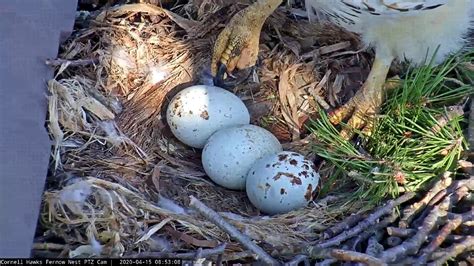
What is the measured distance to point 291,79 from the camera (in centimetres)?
296

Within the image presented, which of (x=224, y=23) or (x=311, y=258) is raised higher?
(x=224, y=23)

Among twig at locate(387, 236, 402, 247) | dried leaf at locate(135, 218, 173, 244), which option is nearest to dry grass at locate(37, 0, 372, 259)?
dried leaf at locate(135, 218, 173, 244)

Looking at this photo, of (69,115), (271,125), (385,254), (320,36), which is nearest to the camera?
(385,254)

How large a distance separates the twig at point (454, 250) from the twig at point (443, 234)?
0.02 meters

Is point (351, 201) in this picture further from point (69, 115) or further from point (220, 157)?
point (69, 115)

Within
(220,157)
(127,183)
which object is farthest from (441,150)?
(127,183)

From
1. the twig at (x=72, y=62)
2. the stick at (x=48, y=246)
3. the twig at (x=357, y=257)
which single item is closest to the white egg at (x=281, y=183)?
the twig at (x=357, y=257)

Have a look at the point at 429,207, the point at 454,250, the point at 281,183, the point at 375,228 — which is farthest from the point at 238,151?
the point at 454,250

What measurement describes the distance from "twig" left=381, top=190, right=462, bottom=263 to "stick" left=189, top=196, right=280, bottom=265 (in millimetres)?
302

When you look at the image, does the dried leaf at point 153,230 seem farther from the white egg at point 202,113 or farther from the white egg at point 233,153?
the white egg at point 202,113

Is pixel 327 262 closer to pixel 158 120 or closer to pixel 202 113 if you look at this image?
pixel 202 113

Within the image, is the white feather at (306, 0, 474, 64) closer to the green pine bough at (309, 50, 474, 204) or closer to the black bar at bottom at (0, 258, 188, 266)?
the green pine bough at (309, 50, 474, 204)

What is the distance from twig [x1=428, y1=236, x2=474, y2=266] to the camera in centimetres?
214

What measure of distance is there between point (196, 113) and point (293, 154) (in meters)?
0.34
